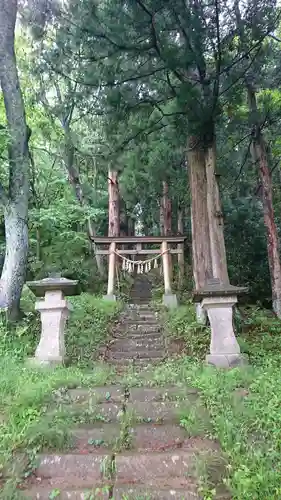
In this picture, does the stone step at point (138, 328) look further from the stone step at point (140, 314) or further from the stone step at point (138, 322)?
the stone step at point (140, 314)


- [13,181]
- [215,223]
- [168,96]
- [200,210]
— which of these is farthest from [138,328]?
[168,96]

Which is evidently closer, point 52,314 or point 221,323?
point 221,323

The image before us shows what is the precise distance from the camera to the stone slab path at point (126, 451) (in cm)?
262

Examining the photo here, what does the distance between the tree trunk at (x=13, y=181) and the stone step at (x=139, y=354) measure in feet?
6.11

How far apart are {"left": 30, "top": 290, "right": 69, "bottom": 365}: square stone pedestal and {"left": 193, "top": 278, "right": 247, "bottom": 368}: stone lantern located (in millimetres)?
2000

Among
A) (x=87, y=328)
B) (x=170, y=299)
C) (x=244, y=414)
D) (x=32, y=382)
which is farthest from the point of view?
(x=170, y=299)

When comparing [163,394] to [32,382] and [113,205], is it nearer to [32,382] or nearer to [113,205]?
[32,382]

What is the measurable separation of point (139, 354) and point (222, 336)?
80.2 inches

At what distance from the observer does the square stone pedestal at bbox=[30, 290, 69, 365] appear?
5242mm

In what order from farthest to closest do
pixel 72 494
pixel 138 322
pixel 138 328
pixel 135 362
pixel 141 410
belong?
1. pixel 138 322
2. pixel 138 328
3. pixel 135 362
4. pixel 141 410
5. pixel 72 494

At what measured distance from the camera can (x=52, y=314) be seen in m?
5.46

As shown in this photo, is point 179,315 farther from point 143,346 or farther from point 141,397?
point 141,397

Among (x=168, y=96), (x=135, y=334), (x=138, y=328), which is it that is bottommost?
(x=135, y=334)

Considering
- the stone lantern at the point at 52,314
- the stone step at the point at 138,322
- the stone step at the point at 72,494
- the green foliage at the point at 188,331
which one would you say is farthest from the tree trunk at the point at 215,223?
the stone step at the point at 72,494
